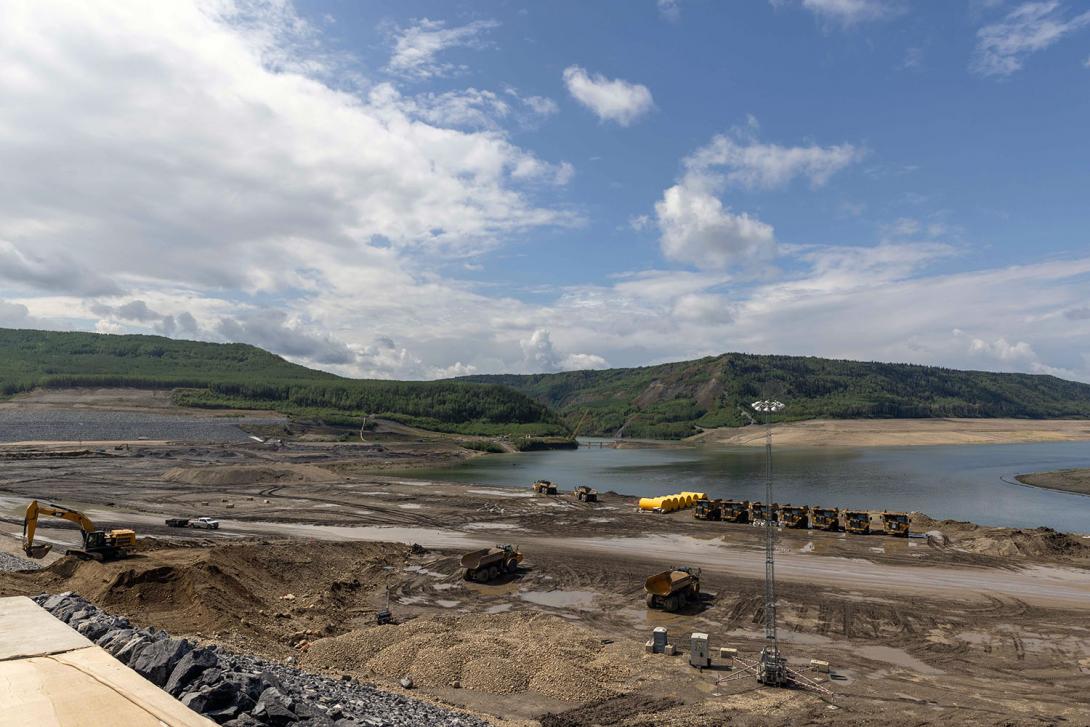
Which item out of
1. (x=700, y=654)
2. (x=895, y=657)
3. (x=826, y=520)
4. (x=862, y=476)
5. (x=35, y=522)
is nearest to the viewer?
(x=700, y=654)

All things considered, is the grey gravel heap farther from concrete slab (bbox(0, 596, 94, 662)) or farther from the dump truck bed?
the dump truck bed

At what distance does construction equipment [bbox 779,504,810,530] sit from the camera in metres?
52.7

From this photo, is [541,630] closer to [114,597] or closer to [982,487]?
[114,597]

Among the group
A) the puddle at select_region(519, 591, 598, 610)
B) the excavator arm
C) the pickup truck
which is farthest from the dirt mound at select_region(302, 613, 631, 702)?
the pickup truck

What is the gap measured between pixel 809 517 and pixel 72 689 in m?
54.5

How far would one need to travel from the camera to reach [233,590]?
27.6 meters

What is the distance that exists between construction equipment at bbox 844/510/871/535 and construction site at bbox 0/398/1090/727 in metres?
0.23

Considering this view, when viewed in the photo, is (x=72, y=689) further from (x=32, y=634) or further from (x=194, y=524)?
(x=194, y=524)

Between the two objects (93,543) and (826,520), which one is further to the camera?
(826,520)

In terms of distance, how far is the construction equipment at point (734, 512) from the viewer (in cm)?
5559

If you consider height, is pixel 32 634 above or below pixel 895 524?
above

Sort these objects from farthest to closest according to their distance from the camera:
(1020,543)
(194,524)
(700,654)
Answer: (194,524)
(1020,543)
(700,654)

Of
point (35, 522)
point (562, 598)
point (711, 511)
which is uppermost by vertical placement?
point (35, 522)

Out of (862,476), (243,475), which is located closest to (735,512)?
(862,476)
